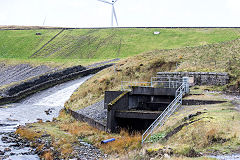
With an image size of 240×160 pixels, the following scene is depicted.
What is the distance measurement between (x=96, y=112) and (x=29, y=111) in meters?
10.5

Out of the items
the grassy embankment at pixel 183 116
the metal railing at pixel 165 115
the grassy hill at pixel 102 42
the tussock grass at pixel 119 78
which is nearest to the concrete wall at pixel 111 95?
the grassy embankment at pixel 183 116

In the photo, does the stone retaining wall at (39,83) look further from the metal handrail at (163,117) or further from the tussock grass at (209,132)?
the tussock grass at (209,132)

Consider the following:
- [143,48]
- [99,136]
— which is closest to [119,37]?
[143,48]

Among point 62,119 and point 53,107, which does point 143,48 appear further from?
point 62,119

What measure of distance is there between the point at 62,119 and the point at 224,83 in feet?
47.5

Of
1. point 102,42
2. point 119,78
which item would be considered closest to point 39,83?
point 119,78

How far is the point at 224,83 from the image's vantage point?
84.8 feet

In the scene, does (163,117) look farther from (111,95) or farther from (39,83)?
(39,83)

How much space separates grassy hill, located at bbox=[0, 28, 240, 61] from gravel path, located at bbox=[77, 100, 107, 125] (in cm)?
3924

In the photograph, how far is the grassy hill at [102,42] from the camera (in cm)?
7211

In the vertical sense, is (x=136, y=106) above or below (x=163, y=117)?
above

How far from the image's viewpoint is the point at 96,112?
25719 mm

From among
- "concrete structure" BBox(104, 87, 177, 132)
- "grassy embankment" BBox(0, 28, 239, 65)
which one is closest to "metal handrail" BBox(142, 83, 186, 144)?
"concrete structure" BBox(104, 87, 177, 132)

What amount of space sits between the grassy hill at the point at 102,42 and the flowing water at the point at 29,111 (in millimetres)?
25969
